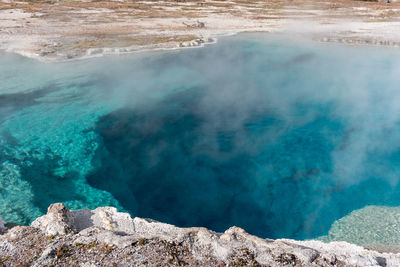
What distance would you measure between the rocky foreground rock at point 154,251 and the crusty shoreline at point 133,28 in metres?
11.7

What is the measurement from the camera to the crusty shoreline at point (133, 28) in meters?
15.6

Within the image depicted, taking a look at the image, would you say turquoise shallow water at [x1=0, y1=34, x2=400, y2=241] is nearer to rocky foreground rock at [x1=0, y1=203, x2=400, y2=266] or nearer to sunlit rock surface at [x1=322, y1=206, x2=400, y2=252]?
sunlit rock surface at [x1=322, y1=206, x2=400, y2=252]

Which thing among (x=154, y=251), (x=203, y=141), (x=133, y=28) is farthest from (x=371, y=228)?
(x=133, y=28)

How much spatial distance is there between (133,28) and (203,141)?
15.0m

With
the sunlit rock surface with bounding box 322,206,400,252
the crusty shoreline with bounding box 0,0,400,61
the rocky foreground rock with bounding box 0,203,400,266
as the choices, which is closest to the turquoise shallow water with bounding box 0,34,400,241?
the sunlit rock surface with bounding box 322,206,400,252

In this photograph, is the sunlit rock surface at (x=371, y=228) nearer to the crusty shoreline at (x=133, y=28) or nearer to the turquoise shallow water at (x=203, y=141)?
the turquoise shallow water at (x=203, y=141)

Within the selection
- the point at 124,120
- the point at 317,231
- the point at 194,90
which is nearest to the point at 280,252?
the point at 317,231

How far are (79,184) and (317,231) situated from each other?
15.8 ft

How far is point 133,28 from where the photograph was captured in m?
20.7

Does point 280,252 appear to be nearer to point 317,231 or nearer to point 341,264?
point 341,264

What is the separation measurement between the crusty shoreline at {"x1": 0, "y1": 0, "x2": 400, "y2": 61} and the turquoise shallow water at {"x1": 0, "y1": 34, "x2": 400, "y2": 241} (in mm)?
1733

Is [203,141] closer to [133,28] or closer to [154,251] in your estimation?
[154,251]

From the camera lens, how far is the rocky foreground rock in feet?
11.3

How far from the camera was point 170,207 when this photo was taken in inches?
243
